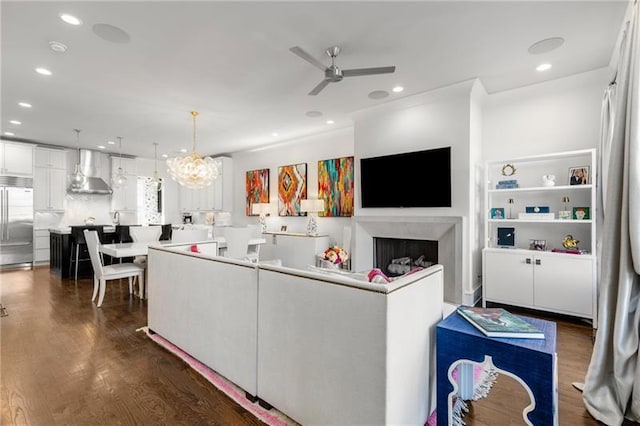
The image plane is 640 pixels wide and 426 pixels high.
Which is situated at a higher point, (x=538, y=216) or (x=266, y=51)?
(x=266, y=51)

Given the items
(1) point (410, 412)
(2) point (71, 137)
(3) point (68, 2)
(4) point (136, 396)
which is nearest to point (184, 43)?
(3) point (68, 2)

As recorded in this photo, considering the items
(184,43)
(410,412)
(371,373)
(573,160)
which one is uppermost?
(184,43)

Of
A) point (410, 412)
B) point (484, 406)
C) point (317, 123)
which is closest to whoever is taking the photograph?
point (410, 412)

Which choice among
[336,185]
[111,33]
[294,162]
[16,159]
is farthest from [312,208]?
[16,159]

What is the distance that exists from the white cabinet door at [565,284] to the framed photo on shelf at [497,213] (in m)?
0.69

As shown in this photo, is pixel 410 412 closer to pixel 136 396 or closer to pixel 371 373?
pixel 371 373

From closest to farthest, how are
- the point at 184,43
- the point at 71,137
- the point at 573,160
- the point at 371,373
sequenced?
1. the point at 371,373
2. the point at 184,43
3. the point at 573,160
4. the point at 71,137

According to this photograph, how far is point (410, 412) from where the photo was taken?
1.46 m

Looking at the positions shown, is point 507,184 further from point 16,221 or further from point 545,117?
point 16,221

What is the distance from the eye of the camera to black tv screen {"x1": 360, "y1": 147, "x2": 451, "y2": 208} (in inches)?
153

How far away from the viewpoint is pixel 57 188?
6965mm

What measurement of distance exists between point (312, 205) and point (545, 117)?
3.68m

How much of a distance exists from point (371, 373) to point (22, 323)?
12.9ft

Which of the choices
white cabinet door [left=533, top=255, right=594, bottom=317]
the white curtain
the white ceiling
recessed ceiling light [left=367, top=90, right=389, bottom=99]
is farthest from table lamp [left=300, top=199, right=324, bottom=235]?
the white curtain
